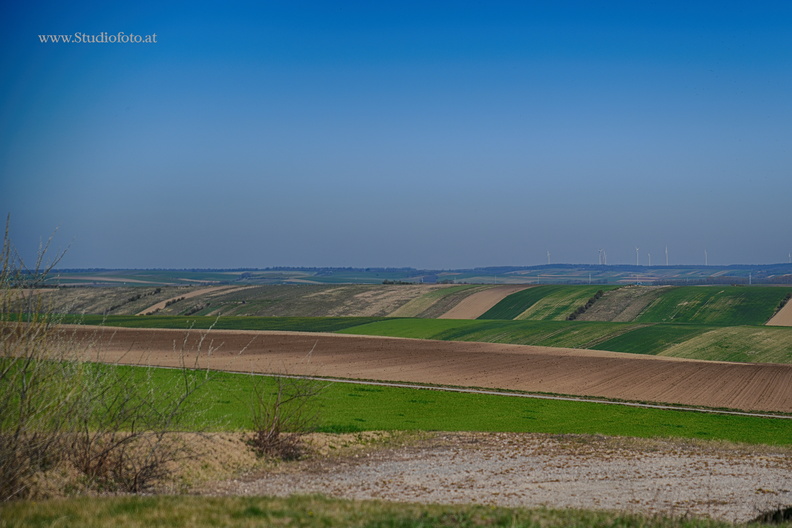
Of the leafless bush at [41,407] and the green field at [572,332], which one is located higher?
the leafless bush at [41,407]

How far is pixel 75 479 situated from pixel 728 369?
44.8m

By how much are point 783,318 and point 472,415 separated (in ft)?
182

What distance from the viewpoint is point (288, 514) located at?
13117mm

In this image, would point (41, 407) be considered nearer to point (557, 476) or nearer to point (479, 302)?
point (557, 476)

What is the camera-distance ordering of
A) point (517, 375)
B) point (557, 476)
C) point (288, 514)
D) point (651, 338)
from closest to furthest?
point (288, 514) < point (557, 476) < point (517, 375) < point (651, 338)

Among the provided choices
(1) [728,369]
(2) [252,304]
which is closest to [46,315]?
(1) [728,369]

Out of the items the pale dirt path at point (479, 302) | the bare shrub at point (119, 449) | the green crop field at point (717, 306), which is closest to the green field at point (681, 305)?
the green crop field at point (717, 306)

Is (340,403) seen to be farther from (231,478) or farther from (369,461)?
(231,478)

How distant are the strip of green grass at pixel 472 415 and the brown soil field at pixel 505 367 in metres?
3.16

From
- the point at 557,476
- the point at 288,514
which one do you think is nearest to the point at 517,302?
the point at 557,476

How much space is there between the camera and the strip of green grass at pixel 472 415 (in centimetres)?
2869

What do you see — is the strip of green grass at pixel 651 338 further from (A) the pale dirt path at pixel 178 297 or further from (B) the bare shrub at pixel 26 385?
(A) the pale dirt path at pixel 178 297

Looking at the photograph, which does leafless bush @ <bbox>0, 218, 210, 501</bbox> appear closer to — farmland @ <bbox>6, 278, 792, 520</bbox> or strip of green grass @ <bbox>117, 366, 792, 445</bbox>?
farmland @ <bbox>6, 278, 792, 520</bbox>

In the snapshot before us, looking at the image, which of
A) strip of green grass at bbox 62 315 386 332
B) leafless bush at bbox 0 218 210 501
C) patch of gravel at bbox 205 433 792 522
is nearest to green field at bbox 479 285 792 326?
strip of green grass at bbox 62 315 386 332
